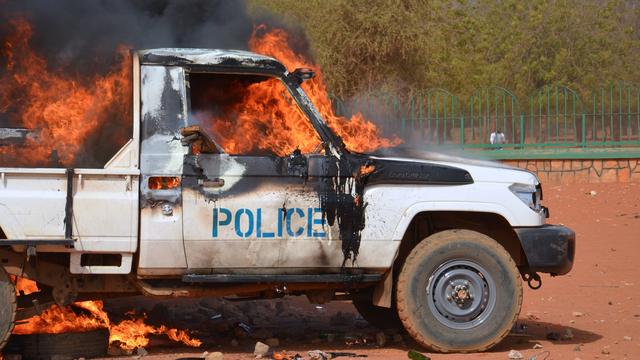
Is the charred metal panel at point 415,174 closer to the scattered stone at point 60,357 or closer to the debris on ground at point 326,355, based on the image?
the debris on ground at point 326,355

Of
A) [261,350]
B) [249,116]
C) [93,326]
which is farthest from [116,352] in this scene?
[249,116]

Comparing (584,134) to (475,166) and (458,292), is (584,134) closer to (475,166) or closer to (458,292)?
(475,166)

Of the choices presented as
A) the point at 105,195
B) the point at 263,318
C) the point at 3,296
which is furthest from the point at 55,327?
the point at 263,318

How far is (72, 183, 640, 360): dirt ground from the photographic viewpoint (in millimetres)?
7852

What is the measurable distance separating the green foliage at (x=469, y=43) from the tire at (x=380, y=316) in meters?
20.5

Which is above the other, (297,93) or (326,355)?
(297,93)

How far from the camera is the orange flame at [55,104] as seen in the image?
738cm

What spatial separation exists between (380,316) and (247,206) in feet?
7.33

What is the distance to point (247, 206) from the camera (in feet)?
23.2

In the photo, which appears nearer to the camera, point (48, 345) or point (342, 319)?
point (48, 345)

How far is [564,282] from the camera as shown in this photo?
1182 centimetres

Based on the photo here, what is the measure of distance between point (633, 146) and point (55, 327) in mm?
17574

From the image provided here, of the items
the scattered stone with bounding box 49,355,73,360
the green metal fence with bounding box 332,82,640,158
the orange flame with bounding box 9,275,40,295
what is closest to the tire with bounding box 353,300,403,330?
the scattered stone with bounding box 49,355,73,360

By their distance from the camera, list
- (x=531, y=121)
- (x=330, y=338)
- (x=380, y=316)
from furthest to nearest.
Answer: (x=531, y=121) → (x=380, y=316) → (x=330, y=338)
